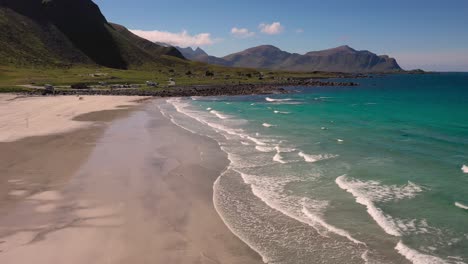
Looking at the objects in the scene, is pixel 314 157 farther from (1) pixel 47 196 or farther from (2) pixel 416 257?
(1) pixel 47 196

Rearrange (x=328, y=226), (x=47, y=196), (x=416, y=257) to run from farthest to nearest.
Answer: (x=47, y=196) < (x=328, y=226) < (x=416, y=257)

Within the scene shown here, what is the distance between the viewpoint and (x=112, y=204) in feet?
57.2

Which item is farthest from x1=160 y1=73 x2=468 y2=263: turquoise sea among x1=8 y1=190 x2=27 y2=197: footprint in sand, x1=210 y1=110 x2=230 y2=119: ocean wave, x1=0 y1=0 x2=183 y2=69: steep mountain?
x1=0 y1=0 x2=183 y2=69: steep mountain

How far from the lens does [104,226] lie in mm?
14852

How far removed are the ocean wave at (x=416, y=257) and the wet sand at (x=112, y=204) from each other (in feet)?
15.9

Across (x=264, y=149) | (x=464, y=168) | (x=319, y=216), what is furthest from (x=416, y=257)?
(x=264, y=149)

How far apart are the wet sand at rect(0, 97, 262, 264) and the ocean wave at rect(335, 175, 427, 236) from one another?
588cm

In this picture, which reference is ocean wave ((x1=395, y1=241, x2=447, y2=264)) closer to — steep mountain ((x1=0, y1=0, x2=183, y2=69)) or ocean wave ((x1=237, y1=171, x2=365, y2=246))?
ocean wave ((x1=237, y1=171, x2=365, y2=246))

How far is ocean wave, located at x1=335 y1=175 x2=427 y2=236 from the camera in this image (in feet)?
49.5

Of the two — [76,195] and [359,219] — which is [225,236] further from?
[76,195]

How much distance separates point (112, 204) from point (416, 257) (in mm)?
12110

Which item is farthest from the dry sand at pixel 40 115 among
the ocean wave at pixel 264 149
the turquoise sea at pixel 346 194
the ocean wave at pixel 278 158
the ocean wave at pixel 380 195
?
the ocean wave at pixel 380 195

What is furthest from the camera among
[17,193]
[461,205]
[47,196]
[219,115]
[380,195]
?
[219,115]

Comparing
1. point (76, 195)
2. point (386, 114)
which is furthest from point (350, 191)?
point (386, 114)
